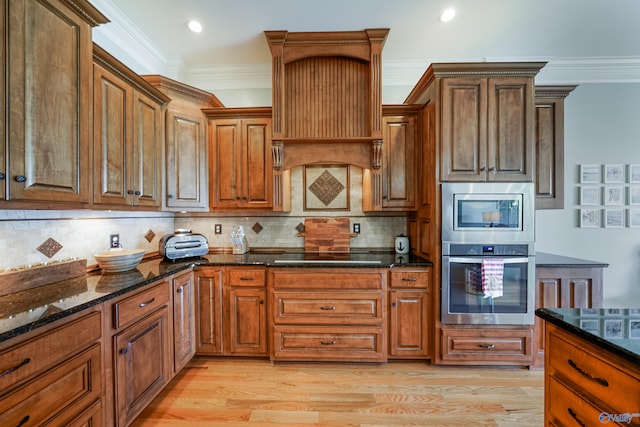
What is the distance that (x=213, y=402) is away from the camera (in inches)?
79.3

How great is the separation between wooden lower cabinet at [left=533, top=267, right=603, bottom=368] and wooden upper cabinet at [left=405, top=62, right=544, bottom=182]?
34.7 inches

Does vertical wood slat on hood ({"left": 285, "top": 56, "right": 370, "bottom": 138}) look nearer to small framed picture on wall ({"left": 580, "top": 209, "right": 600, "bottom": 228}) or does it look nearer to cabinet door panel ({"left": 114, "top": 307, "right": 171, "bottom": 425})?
cabinet door panel ({"left": 114, "top": 307, "right": 171, "bottom": 425})

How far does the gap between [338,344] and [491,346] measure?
1.32 meters

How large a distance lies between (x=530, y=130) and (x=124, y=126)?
322 cm

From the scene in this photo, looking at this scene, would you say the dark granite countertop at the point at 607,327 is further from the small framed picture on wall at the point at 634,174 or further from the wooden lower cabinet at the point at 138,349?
the small framed picture on wall at the point at 634,174

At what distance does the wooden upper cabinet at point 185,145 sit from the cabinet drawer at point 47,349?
1.29 meters

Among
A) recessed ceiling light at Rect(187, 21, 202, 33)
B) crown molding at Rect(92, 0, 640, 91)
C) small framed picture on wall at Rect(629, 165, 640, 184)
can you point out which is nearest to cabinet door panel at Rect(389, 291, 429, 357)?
crown molding at Rect(92, 0, 640, 91)

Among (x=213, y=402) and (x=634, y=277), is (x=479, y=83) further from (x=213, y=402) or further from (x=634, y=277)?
(x=213, y=402)

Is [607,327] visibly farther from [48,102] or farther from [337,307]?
[48,102]

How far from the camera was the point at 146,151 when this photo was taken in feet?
7.32

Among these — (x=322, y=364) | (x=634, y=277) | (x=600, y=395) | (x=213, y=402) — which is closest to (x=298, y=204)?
(x=322, y=364)

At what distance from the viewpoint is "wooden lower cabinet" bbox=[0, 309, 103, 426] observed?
102cm

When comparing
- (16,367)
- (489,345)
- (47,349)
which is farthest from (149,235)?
(489,345)

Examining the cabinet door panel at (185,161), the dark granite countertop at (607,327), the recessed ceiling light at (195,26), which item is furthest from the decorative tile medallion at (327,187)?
the dark granite countertop at (607,327)
